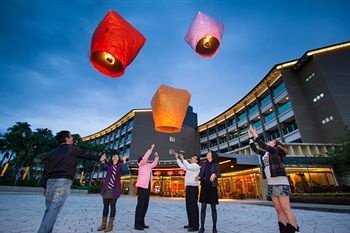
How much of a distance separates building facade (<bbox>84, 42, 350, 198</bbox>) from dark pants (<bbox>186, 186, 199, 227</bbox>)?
12.7 meters

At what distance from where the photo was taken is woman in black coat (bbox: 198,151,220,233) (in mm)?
3765

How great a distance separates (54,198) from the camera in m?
2.64

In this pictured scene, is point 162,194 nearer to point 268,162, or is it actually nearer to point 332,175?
point 332,175

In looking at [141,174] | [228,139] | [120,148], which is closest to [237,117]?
[228,139]

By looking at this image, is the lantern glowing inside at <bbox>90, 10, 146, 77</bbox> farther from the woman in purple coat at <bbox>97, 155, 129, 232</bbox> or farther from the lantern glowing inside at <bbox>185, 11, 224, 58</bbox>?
the woman in purple coat at <bbox>97, 155, 129, 232</bbox>

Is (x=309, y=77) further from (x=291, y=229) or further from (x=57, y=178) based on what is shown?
(x=57, y=178)

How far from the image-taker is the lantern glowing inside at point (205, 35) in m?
2.83

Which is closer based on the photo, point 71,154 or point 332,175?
point 71,154

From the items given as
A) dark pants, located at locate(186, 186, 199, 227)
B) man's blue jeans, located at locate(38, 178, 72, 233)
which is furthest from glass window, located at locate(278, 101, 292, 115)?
man's blue jeans, located at locate(38, 178, 72, 233)

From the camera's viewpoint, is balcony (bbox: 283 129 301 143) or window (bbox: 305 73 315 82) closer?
balcony (bbox: 283 129 301 143)

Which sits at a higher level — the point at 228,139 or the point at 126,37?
the point at 228,139

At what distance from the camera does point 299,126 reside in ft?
74.4

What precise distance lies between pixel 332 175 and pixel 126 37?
2258 centimetres

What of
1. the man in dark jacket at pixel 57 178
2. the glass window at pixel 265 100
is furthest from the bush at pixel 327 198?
the glass window at pixel 265 100
